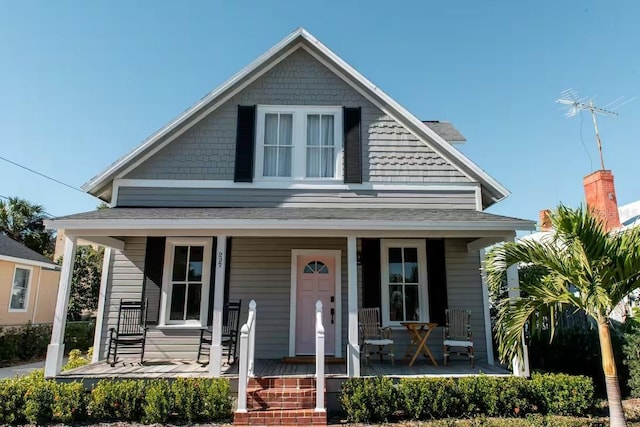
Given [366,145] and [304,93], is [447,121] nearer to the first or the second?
[366,145]

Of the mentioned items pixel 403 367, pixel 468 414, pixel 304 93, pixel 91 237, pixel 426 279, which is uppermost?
pixel 304 93

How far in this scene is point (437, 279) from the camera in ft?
27.4

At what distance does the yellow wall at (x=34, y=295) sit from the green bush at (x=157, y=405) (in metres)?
11.2

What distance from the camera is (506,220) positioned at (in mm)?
7035

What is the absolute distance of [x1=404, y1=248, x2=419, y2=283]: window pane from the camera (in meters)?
8.55

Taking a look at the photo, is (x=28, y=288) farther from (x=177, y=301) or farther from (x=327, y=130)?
(x=327, y=130)

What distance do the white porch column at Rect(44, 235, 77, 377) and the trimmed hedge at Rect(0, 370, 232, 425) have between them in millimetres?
478

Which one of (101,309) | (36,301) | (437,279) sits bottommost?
(101,309)

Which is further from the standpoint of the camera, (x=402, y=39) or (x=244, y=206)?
(x=402, y=39)

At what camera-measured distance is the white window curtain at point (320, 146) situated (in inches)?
352

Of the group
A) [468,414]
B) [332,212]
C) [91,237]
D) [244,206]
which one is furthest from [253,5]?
[468,414]

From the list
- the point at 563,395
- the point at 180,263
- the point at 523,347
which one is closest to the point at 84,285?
the point at 180,263

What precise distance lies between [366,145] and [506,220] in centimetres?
333

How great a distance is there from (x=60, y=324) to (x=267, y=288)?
3589 millimetres
